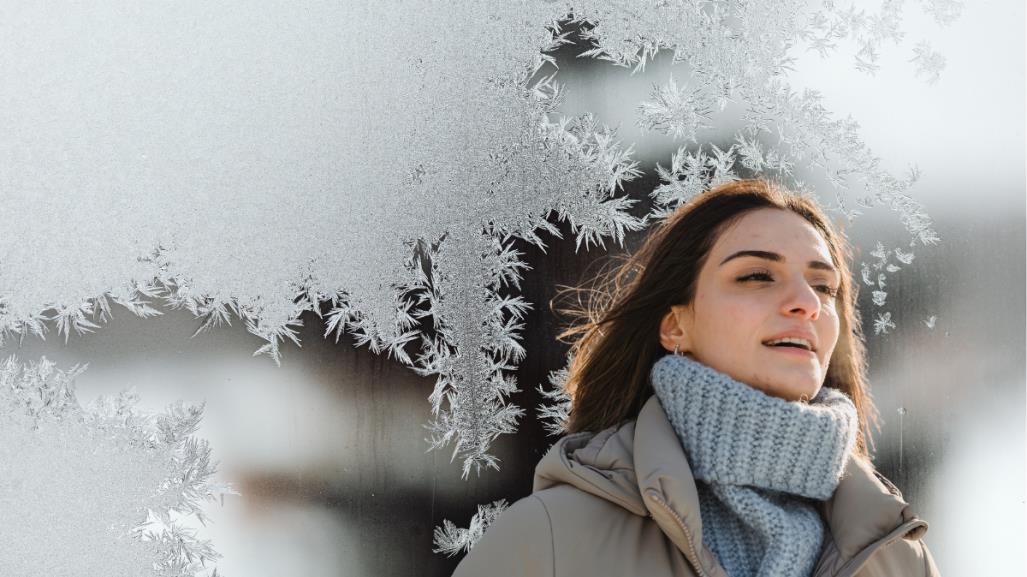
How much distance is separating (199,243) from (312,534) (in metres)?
0.52

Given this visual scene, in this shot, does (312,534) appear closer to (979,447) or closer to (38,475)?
(38,475)

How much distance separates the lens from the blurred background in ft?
5.42

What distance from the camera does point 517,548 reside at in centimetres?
139

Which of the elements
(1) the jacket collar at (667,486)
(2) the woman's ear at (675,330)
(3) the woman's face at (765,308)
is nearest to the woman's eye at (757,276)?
(3) the woman's face at (765,308)

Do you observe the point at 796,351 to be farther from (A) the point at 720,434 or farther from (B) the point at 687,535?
(B) the point at 687,535

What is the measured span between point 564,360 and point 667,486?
0.51m

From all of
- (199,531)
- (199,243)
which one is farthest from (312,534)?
(199,243)

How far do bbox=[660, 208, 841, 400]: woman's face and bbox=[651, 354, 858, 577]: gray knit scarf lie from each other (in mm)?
51

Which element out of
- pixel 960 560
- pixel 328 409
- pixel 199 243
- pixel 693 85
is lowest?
pixel 960 560

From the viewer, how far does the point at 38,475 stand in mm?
1589

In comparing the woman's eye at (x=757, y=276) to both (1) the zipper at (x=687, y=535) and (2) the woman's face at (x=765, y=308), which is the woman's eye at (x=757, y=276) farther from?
(1) the zipper at (x=687, y=535)

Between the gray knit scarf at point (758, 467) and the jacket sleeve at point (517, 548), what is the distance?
0.23m

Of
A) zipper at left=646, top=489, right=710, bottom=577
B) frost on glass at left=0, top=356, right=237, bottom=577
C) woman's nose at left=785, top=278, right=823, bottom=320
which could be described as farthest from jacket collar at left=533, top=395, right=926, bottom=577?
frost on glass at left=0, top=356, right=237, bottom=577

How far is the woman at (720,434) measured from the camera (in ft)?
4.55
